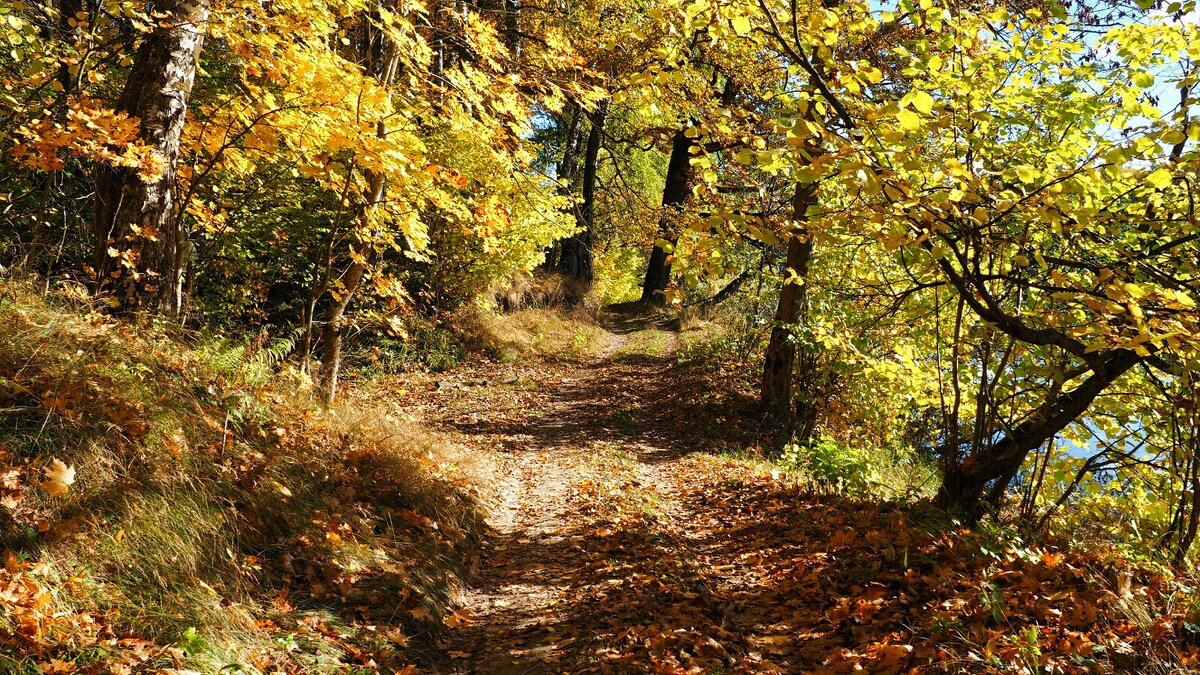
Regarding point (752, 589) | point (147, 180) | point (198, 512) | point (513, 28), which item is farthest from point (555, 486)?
point (513, 28)

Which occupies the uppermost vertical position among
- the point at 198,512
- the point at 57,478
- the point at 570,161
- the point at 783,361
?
the point at 570,161

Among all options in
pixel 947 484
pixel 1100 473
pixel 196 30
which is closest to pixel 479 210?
pixel 196 30

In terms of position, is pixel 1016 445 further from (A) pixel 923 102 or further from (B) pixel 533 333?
(B) pixel 533 333

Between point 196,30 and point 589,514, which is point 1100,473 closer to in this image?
point 589,514

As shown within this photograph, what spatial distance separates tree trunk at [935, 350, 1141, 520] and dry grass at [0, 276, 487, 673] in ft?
12.9

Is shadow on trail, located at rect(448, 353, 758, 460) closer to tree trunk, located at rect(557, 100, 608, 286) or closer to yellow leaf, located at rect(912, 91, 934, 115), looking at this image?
yellow leaf, located at rect(912, 91, 934, 115)

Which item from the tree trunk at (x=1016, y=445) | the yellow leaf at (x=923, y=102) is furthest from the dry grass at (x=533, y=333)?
the yellow leaf at (x=923, y=102)

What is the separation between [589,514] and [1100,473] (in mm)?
4647

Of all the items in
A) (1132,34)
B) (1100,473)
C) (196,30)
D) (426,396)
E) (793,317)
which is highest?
(1132,34)

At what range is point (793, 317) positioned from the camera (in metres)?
9.63

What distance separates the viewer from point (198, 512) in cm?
360

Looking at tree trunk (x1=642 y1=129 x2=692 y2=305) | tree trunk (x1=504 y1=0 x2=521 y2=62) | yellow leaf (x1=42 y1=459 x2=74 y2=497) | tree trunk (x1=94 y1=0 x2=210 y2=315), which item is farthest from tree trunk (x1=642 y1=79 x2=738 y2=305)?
yellow leaf (x1=42 y1=459 x2=74 y2=497)

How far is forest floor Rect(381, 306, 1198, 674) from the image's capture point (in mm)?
3254

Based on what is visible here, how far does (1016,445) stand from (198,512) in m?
5.38
